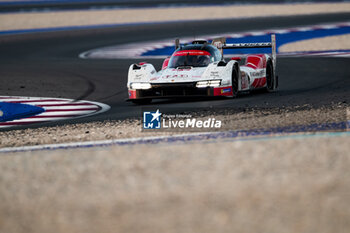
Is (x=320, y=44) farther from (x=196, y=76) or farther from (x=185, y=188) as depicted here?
(x=185, y=188)

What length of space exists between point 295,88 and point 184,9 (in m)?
23.4

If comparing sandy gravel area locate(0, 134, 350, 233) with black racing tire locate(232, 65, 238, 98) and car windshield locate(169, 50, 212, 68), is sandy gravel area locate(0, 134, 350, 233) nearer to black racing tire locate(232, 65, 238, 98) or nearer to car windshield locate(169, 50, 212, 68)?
black racing tire locate(232, 65, 238, 98)

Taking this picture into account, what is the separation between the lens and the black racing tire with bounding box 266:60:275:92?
1253 cm

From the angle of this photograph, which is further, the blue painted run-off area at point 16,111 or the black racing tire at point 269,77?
the black racing tire at point 269,77

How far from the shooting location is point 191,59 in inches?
447

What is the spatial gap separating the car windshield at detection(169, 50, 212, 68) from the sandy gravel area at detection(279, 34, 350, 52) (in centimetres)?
962

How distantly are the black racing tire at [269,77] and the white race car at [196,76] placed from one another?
260 millimetres

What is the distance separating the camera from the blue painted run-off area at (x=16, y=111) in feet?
35.0

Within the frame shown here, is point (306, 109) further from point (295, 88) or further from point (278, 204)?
point (278, 204)

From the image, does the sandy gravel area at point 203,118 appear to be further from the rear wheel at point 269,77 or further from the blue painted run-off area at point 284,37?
the blue painted run-off area at point 284,37

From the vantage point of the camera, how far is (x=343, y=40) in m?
21.2

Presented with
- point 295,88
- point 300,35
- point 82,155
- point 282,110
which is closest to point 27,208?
point 82,155

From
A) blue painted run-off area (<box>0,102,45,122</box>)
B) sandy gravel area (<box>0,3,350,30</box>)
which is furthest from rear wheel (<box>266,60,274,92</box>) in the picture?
sandy gravel area (<box>0,3,350,30</box>)

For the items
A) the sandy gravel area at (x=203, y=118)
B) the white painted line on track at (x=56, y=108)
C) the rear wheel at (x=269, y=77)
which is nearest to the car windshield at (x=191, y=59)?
the white painted line on track at (x=56, y=108)
